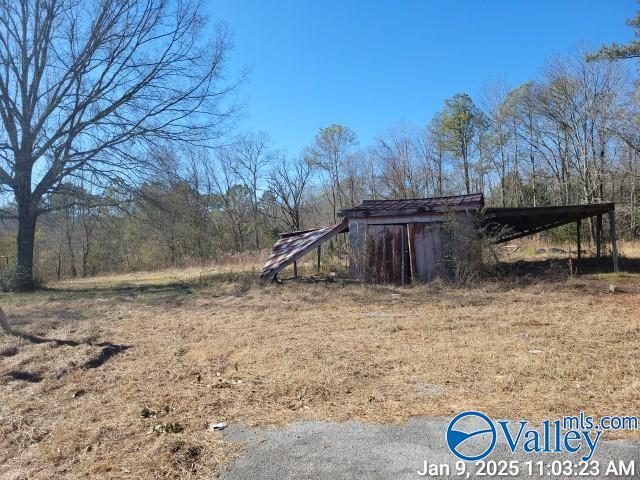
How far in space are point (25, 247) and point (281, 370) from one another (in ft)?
50.2

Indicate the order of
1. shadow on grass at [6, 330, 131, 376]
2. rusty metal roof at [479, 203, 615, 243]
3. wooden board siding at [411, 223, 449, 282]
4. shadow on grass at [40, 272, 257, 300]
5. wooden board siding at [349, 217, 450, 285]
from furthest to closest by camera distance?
1. shadow on grass at [40, 272, 257, 300]
2. wooden board siding at [349, 217, 450, 285]
3. wooden board siding at [411, 223, 449, 282]
4. rusty metal roof at [479, 203, 615, 243]
5. shadow on grass at [6, 330, 131, 376]

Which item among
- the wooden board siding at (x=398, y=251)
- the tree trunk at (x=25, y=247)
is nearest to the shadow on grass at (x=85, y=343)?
the wooden board siding at (x=398, y=251)

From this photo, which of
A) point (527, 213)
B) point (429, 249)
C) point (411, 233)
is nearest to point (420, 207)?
point (411, 233)

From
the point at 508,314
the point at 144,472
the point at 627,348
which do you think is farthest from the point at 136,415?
the point at 508,314

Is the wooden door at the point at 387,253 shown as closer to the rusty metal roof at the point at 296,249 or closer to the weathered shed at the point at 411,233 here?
the weathered shed at the point at 411,233

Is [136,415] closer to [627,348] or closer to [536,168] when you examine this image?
[627,348]

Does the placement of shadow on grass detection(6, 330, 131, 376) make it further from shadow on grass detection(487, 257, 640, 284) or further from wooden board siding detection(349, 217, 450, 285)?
shadow on grass detection(487, 257, 640, 284)

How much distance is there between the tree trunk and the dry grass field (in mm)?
6530

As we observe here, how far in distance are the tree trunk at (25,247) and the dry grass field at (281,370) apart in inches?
257

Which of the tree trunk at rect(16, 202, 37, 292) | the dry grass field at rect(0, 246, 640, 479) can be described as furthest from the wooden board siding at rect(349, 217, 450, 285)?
the tree trunk at rect(16, 202, 37, 292)

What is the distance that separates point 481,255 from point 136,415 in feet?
32.6

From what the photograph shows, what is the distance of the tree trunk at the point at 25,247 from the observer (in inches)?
619

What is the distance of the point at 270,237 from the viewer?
3972 centimetres

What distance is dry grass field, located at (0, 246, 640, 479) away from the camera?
3662 mm
